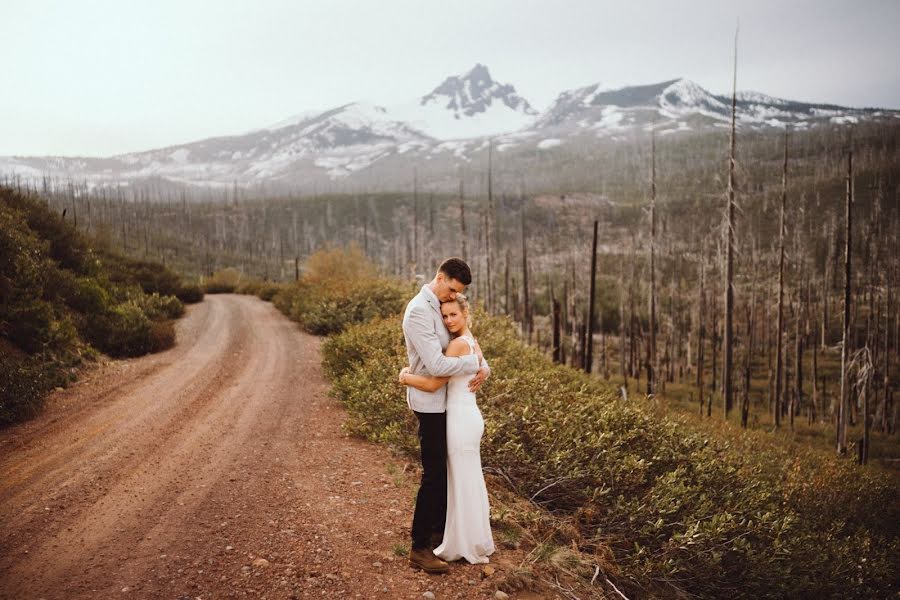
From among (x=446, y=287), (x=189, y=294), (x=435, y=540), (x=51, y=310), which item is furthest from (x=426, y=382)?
(x=189, y=294)

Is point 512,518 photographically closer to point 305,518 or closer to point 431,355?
point 305,518

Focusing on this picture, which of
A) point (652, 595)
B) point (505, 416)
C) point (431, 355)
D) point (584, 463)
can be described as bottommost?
point (652, 595)

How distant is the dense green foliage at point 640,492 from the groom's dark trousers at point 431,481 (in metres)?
2.49

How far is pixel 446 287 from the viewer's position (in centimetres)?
473

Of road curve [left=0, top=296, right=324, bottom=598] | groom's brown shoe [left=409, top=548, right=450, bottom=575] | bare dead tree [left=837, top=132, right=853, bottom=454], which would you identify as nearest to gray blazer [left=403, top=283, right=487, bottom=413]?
groom's brown shoe [left=409, top=548, right=450, bottom=575]

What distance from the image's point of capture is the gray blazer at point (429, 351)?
460 centimetres

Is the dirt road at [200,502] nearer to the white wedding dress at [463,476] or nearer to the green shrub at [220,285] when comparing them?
the white wedding dress at [463,476]

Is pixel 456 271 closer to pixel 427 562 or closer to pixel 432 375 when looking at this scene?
pixel 432 375

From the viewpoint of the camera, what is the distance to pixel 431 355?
4.59 m

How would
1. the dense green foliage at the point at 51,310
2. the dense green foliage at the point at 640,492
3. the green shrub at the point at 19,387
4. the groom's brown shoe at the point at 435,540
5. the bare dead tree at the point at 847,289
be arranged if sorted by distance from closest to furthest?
1. the groom's brown shoe at the point at 435,540
2. the dense green foliage at the point at 640,492
3. the green shrub at the point at 19,387
4. the dense green foliage at the point at 51,310
5. the bare dead tree at the point at 847,289

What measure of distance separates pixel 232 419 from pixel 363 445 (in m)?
2.74

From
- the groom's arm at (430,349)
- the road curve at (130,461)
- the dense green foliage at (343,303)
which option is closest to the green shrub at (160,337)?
the road curve at (130,461)

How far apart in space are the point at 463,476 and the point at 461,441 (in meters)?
0.34

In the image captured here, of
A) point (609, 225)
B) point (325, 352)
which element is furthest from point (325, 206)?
point (325, 352)
